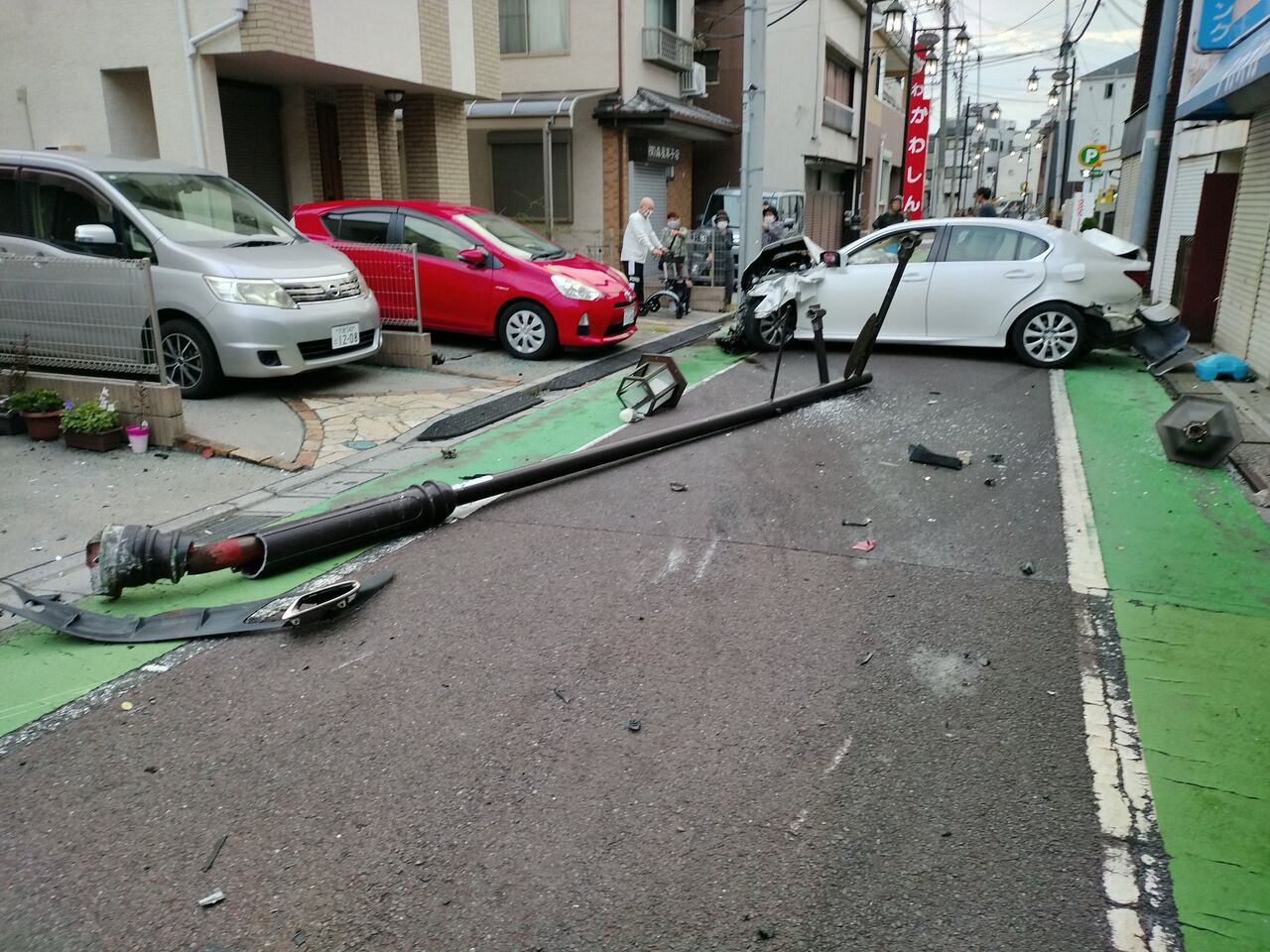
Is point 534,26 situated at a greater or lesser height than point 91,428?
greater

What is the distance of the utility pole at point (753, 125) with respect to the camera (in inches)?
603

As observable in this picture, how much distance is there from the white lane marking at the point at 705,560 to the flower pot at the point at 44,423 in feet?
16.8

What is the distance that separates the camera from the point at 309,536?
5.10 meters

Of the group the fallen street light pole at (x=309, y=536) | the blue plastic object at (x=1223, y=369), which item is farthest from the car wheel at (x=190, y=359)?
the blue plastic object at (x=1223, y=369)

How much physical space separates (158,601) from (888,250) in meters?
9.26

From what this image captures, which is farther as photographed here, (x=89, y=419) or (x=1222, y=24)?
(x=1222, y=24)

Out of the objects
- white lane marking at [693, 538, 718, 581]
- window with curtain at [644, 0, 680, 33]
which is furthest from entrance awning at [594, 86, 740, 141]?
white lane marking at [693, 538, 718, 581]

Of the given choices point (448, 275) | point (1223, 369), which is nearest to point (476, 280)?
point (448, 275)

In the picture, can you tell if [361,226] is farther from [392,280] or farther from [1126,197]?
[1126,197]

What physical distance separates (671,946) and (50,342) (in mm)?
7328

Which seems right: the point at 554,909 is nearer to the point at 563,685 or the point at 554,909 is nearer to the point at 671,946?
the point at 671,946

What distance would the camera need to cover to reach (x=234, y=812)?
→ 312cm

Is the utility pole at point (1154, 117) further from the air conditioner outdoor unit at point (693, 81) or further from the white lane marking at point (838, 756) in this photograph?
the white lane marking at point (838, 756)

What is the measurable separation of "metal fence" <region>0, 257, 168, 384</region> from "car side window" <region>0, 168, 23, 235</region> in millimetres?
1063
